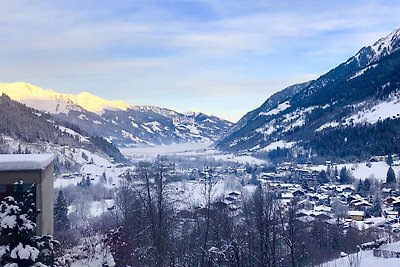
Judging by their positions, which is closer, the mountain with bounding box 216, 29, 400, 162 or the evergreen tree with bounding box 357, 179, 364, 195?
the evergreen tree with bounding box 357, 179, 364, 195

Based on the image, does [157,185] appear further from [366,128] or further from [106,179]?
[366,128]

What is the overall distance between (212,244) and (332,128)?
11868 cm

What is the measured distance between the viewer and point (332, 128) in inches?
5468

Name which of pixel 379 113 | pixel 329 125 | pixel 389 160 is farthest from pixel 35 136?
pixel 379 113

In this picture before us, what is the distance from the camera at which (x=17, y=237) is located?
823 cm

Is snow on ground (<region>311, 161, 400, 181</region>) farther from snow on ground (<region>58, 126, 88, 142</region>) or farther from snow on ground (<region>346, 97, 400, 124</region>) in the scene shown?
snow on ground (<region>58, 126, 88, 142</region>)

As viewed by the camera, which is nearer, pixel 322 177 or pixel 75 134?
pixel 322 177

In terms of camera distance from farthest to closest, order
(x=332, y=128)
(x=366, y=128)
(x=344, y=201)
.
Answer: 1. (x=332, y=128)
2. (x=366, y=128)
3. (x=344, y=201)

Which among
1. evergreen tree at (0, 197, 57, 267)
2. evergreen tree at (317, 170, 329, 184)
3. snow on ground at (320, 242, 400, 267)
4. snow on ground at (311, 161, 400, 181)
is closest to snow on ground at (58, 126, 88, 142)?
evergreen tree at (317, 170, 329, 184)

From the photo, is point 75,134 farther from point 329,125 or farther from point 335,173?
point 335,173

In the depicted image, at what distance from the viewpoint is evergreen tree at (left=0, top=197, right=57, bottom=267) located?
26.5 ft

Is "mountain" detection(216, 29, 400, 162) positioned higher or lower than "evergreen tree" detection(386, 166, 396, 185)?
higher

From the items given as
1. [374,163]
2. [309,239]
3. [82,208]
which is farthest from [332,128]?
[309,239]

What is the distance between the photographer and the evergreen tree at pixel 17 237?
26.5 feet
